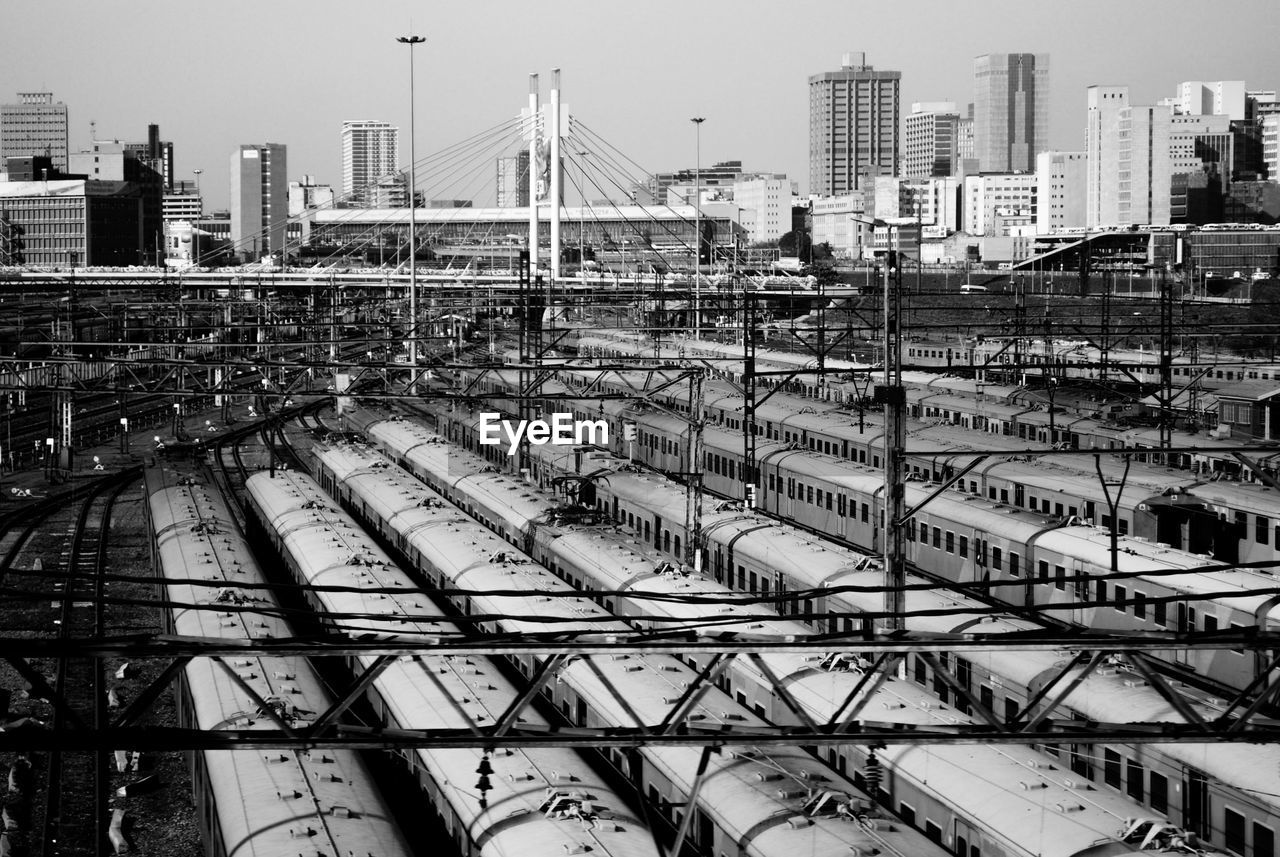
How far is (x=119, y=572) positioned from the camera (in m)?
27.0

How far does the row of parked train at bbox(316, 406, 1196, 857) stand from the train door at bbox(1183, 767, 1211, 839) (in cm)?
126

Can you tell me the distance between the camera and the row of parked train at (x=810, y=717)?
34.6 ft

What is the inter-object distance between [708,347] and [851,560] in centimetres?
2775

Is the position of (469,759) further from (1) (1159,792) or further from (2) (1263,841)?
(2) (1263,841)

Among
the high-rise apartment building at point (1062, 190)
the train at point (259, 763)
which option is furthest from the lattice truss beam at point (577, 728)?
the high-rise apartment building at point (1062, 190)

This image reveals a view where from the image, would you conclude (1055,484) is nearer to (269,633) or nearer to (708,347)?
(269,633)

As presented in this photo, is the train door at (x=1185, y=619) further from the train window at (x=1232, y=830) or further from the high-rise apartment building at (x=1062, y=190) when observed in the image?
the high-rise apartment building at (x=1062, y=190)

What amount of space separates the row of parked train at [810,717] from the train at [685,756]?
0.03m

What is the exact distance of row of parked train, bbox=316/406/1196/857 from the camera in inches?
415

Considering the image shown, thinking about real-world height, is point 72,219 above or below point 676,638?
above

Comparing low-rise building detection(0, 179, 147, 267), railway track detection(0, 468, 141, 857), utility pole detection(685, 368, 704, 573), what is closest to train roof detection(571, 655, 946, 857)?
railway track detection(0, 468, 141, 857)

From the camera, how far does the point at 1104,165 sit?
13125cm

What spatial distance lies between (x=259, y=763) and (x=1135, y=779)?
7689mm

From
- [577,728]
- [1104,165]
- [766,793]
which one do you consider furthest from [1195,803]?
[1104,165]
